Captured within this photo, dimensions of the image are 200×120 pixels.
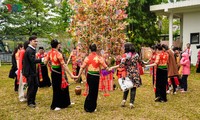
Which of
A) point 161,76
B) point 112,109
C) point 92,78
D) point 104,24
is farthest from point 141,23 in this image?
point 92,78

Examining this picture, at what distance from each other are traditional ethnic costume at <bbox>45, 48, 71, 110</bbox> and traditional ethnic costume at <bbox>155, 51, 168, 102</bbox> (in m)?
2.68

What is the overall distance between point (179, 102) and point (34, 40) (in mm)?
4339

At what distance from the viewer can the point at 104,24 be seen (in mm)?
9914

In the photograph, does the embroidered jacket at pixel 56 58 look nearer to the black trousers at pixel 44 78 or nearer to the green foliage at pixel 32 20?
the black trousers at pixel 44 78

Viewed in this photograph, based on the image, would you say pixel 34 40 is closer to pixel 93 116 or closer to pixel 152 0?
pixel 93 116

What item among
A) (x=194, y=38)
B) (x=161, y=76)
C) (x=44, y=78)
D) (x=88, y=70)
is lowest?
(x=44, y=78)

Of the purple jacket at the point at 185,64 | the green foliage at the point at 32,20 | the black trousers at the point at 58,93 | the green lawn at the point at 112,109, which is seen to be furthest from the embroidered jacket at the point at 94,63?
the green foliage at the point at 32,20

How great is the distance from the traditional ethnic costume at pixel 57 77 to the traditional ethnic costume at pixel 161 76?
268 cm

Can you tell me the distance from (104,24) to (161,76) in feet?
10.8

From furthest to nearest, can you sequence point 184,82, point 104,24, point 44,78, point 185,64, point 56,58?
point 44,78 < point 104,24 < point 184,82 < point 185,64 < point 56,58

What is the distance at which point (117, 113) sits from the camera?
20.8ft

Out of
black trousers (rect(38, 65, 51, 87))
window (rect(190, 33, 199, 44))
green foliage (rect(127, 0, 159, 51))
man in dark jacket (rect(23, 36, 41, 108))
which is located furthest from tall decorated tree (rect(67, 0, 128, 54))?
green foliage (rect(127, 0, 159, 51))

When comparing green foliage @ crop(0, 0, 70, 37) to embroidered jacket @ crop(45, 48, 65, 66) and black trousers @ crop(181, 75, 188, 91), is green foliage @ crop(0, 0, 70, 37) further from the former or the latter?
embroidered jacket @ crop(45, 48, 65, 66)

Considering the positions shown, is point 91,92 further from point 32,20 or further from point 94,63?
point 32,20
